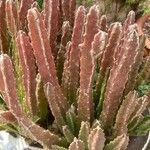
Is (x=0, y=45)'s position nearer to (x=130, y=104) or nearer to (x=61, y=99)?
(x=61, y=99)

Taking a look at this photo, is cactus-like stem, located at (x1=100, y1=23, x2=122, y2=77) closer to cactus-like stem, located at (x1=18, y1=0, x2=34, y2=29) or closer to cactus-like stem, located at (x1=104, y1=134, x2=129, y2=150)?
cactus-like stem, located at (x1=104, y1=134, x2=129, y2=150)

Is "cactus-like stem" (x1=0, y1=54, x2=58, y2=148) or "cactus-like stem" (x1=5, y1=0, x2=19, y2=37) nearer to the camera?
"cactus-like stem" (x1=0, y1=54, x2=58, y2=148)

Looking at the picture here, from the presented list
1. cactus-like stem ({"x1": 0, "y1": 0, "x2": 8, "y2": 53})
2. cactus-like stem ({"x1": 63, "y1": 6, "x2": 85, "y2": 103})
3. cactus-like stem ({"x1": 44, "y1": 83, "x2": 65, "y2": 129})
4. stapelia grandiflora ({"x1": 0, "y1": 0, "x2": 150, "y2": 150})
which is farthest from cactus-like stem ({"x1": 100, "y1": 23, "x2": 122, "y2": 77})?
cactus-like stem ({"x1": 0, "y1": 0, "x2": 8, "y2": 53})

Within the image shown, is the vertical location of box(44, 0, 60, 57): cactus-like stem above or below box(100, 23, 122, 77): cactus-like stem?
above

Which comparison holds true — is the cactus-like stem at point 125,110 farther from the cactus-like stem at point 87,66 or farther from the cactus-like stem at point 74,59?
the cactus-like stem at point 74,59

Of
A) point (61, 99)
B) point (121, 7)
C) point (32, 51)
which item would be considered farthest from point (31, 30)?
point (121, 7)

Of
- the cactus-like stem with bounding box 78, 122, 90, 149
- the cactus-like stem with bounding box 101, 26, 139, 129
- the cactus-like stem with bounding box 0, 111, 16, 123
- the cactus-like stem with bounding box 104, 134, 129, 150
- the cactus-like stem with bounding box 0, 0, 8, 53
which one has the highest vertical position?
the cactus-like stem with bounding box 0, 0, 8, 53
